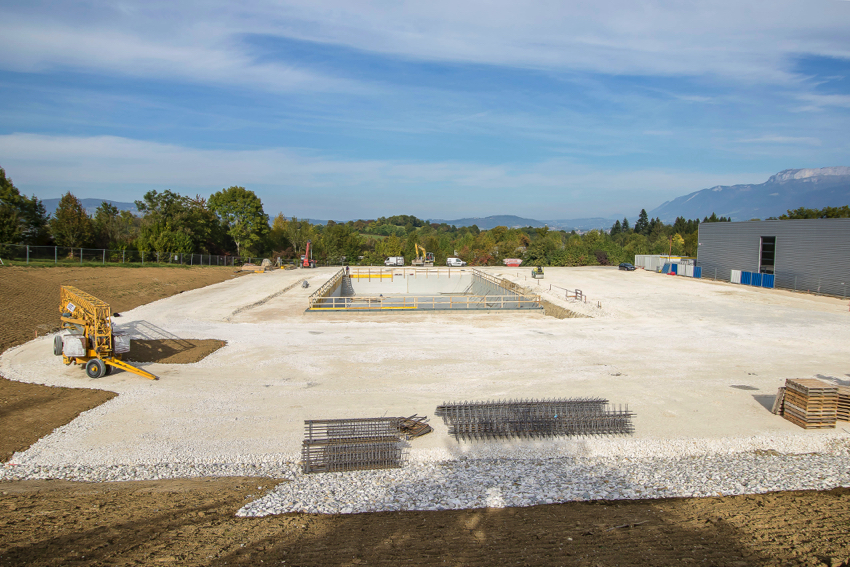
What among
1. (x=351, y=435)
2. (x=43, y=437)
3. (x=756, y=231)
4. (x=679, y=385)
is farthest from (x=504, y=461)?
(x=756, y=231)

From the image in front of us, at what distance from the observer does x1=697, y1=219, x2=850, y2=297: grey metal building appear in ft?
128

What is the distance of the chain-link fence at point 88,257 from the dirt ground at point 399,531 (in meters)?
38.9

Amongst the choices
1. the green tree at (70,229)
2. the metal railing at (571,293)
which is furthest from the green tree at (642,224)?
the green tree at (70,229)

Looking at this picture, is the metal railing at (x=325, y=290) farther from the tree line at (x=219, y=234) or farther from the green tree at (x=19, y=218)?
the green tree at (x=19, y=218)

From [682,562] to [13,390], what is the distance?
60.4 ft

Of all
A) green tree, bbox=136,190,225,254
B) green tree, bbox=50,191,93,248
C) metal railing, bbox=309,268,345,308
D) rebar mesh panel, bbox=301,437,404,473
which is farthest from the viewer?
green tree, bbox=136,190,225,254

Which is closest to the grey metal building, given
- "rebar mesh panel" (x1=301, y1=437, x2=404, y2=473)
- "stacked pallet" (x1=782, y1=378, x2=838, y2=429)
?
"stacked pallet" (x1=782, y1=378, x2=838, y2=429)

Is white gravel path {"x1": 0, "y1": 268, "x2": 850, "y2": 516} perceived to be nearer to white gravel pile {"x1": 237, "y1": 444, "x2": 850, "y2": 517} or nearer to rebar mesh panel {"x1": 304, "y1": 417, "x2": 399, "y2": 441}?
white gravel pile {"x1": 237, "y1": 444, "x2": 850, "y2": 517}

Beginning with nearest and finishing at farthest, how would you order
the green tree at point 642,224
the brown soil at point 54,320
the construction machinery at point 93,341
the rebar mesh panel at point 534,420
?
the rebar mesh panel at point 534,420
the brown soil at point 54,320
the construction machinery at point 93,341
the green tree at point 642,224

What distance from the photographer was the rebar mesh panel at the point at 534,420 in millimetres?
12273

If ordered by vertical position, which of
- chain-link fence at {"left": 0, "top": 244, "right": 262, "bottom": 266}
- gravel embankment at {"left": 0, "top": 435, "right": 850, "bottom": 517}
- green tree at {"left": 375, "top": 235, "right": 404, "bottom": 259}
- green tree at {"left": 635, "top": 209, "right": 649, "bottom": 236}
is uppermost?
green tree at {"left": 635, "top": 209, "right": 649, "bottom": 236}

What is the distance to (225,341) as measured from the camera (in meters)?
22.3

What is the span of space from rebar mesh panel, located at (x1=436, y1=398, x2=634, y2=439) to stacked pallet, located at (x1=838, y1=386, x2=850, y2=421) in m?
6.03

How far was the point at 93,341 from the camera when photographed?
16.7 meters
